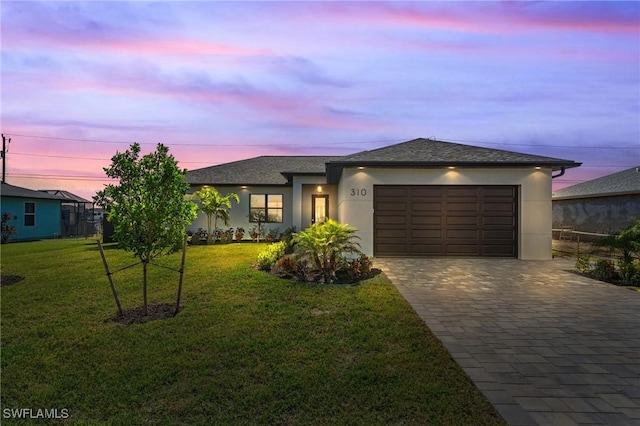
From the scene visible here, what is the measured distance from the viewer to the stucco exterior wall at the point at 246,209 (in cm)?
1845

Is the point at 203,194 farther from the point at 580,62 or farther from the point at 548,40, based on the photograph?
the point at 580,62

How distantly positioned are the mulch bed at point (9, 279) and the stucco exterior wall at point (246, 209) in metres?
9.97

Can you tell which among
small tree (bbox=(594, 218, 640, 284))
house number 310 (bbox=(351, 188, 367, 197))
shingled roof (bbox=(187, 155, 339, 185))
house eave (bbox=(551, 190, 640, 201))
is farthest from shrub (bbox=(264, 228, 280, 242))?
house eave (bbox=(551, 190, 640, 201))

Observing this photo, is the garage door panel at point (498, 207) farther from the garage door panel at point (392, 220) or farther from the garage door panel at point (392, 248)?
the garage door panel at point (392, 248)

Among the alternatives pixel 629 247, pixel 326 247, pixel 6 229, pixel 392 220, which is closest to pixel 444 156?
pixel 392 220

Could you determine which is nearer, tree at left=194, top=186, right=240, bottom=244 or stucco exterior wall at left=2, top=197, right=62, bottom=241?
tree at left=194, top=186, right=240, bottom=244

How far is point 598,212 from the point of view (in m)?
17.5

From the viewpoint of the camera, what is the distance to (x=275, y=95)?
16594 mm

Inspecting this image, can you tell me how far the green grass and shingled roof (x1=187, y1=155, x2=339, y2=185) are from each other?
1147 cm

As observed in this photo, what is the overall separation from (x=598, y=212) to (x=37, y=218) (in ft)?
107

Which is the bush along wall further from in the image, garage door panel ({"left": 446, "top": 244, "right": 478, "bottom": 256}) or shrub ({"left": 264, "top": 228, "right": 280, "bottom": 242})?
shrub ({"left": 264, "top": 228, "right": 280, "bottom": 242})

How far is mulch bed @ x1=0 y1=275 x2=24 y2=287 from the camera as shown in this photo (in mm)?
Answer: 7810

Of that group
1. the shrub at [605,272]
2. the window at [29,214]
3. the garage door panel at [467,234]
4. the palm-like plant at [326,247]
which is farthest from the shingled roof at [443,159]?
the window at [29,214]

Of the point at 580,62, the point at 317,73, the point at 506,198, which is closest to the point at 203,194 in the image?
the point at 317,73
